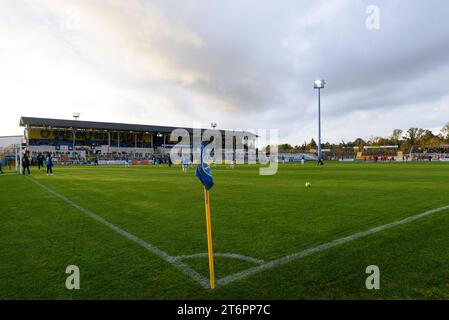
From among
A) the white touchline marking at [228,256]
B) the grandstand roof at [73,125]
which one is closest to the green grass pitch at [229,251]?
the white touchline marking at [228,256]

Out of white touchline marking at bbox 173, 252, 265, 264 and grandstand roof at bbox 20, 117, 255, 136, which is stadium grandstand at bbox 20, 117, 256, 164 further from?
white touchline marking at bbox 173, 252, 265, 264

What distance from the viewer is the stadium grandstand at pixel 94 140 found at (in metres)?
62.6

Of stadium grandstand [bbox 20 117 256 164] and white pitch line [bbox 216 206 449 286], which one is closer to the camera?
white pitch line [bbox 216 206 449 286]

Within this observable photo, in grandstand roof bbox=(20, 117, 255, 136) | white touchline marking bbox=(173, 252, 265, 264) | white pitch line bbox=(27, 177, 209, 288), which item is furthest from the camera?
grandstand roof bbox=(20, 117, 255, 136)

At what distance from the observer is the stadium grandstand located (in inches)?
Result: 2466

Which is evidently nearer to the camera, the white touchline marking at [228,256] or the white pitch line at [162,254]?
the white pitch line at [162,254]

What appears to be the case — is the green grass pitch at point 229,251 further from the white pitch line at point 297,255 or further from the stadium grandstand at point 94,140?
the stadium grandstand at point 94,140

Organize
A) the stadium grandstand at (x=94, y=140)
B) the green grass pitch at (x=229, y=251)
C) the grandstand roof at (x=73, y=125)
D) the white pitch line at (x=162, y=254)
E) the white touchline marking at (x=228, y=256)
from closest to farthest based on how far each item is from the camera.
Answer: the green grass pitch at (x=229, y=251), the white pitch line at (x=162, y=254), the white touchline marking at (x=228, y=256), the grandstand roof at (x=73, y=125), the stadium grandstand at (x=94, y=140)

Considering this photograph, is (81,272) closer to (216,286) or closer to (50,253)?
(50,253)

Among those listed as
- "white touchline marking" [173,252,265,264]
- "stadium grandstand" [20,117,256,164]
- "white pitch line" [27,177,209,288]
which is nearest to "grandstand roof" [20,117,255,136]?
"stadium grandstand" [20,117,256,164]

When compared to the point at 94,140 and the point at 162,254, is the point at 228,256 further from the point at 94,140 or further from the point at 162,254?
the point at 94,140
